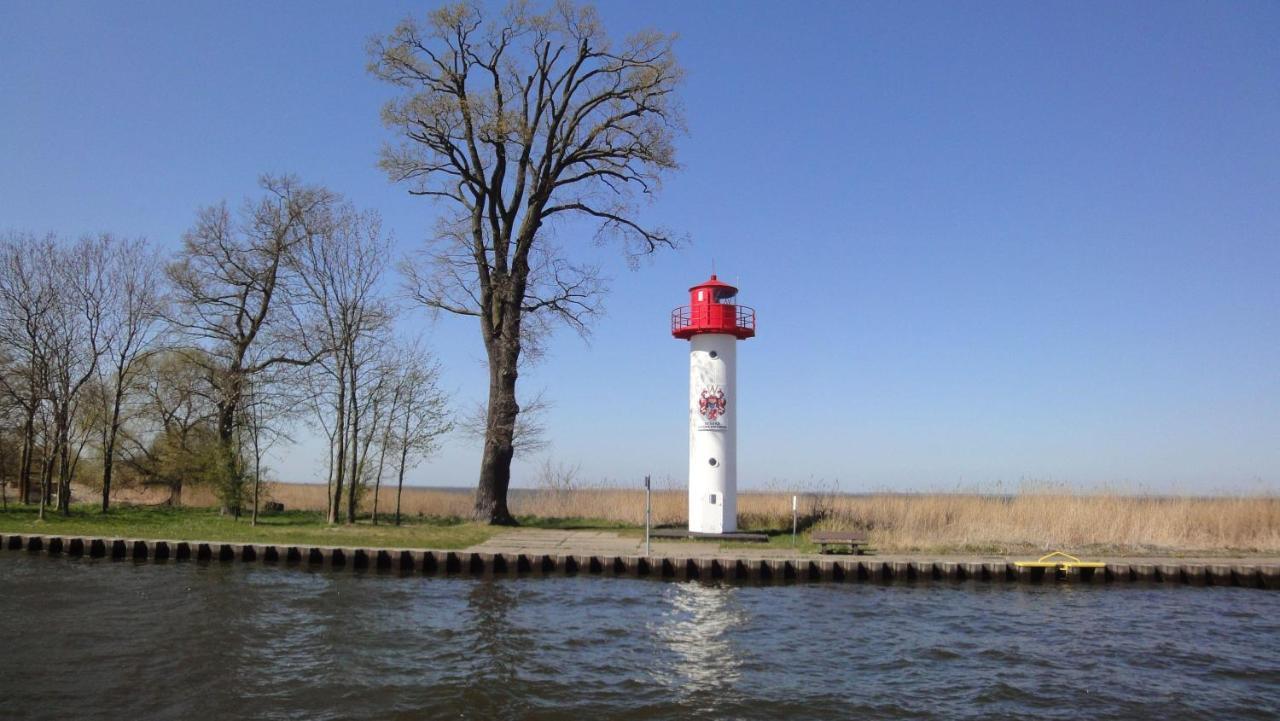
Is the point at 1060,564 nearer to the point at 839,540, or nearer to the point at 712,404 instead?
the point at 839,540

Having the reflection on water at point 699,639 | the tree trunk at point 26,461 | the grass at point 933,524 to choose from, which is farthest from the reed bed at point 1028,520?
the tree trunk at point 26,461

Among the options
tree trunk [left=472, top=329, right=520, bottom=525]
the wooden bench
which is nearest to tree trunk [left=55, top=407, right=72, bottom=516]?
tree trunk [left=472, top=329, right=520, bottom=525]

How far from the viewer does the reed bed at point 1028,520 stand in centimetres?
2170

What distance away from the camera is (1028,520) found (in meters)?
22.6

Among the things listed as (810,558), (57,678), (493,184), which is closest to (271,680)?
(57,678)

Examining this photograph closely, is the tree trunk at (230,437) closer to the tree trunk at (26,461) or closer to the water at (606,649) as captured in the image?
the tree trunk at (26,461)

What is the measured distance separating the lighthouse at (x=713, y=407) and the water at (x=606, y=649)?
5.09 meters

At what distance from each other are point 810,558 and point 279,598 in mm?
10714

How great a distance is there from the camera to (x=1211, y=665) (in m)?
12.4

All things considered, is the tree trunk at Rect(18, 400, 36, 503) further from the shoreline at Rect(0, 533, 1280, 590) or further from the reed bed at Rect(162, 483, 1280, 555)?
the reed bed at Rect(162, 483, 1280, 555)

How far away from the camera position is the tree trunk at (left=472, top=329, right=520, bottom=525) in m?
25.2

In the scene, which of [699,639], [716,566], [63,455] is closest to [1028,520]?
[716,566]

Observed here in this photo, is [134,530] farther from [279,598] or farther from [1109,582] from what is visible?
[1109,582]

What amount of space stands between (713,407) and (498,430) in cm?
667
